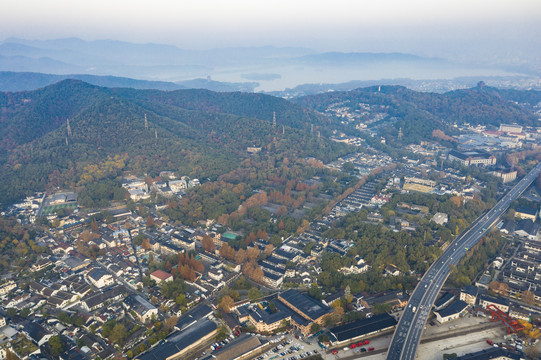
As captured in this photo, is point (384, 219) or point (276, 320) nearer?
point (276, 320)

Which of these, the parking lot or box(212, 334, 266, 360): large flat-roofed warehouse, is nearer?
box(212, 334, 266, 360): large flat-roofed warehouse

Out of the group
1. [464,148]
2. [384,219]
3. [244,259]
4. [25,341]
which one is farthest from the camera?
[464,148]

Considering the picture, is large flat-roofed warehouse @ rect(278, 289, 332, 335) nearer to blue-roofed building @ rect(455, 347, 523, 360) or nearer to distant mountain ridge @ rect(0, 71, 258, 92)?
blue-roofed building @ rect(455, 347, 523, 360)

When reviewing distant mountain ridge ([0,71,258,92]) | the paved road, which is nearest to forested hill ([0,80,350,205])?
the paved road

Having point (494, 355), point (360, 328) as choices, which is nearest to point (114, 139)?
point (360, 328)

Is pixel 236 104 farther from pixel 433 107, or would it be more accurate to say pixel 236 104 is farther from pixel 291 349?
pixel 291 349

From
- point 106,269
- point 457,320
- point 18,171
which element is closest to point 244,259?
point 106,269

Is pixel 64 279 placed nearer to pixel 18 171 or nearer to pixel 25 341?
pixel 25 341
